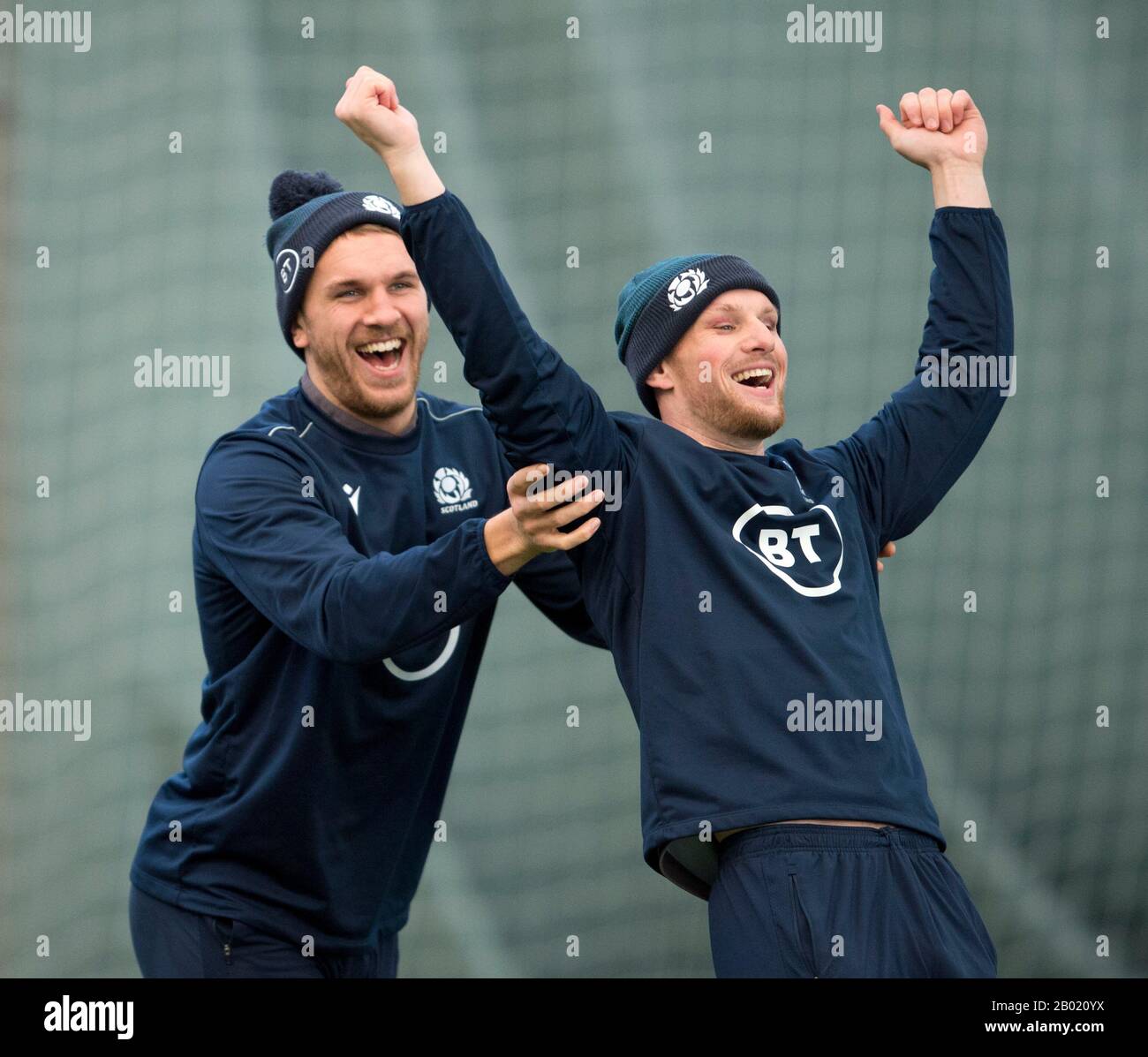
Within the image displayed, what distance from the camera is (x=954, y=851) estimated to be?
11.3 feet

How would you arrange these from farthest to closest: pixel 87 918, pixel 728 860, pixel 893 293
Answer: pixel 893 293 → pixel 87 918 → pixel 728 860

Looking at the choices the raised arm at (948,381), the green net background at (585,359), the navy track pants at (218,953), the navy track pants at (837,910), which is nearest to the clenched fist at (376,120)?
the raised arm at (948,381)

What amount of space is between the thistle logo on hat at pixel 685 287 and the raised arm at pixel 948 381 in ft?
0.88

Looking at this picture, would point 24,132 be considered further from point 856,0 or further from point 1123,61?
point 1123,61

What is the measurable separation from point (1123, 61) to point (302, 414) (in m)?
2.34

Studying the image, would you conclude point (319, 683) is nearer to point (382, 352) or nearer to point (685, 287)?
point (382, 352)

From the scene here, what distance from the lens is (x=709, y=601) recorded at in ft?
5.89

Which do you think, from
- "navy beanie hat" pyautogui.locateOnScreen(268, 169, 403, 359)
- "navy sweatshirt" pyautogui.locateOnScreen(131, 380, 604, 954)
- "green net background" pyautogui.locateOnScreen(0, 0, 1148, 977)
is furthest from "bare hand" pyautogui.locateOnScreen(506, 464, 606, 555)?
"green net background" pyautogui.locateOnScreen(0, 0, 1148, 977)

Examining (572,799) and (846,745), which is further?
(572,799)

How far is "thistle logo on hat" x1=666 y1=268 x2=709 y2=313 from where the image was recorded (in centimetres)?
198

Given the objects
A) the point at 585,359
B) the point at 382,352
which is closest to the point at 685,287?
the point at 382,352

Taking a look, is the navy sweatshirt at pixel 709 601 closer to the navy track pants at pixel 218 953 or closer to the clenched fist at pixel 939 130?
the clenched fist at pixel 939 130

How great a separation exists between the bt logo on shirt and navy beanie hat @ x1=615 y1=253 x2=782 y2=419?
0.90 ft

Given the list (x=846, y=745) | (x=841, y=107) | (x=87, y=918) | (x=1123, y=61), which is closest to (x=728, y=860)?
(x=846, y=745)
